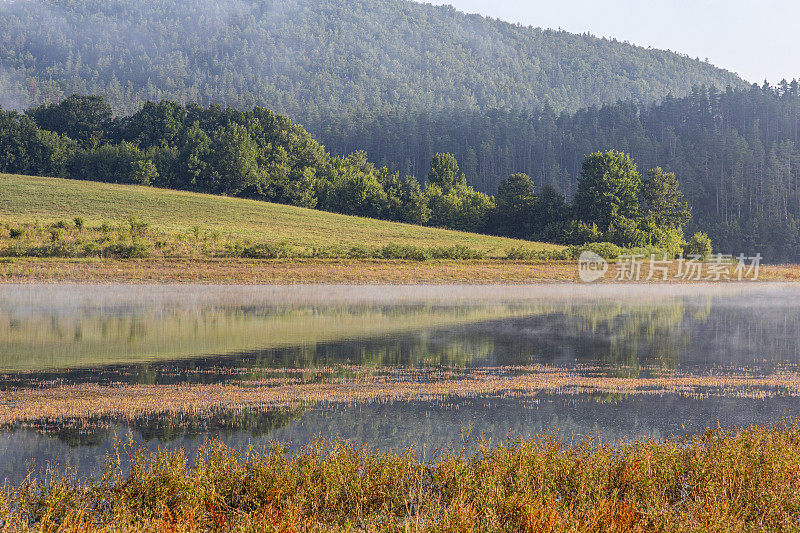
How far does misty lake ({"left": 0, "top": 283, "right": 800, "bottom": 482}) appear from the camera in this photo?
34.7 ft

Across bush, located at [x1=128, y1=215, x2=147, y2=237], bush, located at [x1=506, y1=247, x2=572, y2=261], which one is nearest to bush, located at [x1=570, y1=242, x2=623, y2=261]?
bush, located at [x1=506, y1=247, x2=572, y2=261]

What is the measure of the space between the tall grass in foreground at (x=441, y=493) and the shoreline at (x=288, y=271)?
32.9m

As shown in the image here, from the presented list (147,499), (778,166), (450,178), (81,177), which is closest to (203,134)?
(81,177)

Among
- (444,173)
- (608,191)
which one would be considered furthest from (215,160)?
(608,191)

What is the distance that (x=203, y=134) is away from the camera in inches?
4090

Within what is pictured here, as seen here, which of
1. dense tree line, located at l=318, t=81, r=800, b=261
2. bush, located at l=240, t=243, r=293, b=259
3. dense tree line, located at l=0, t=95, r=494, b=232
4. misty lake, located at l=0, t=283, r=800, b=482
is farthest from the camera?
dense tree line, located at l=318, t=81, r=800, b=261

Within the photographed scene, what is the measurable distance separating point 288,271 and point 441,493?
36.6 m

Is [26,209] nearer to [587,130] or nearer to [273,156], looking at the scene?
[273,156]

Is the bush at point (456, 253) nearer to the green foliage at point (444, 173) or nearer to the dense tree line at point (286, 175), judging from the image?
the dense tree line at point (286, 175)

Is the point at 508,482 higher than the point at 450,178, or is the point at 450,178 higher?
the point at 450,178

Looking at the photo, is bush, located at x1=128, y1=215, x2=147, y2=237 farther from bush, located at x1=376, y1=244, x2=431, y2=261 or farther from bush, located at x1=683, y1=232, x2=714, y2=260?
bush, located at x1=683, y1=232, x2=714, y2=260

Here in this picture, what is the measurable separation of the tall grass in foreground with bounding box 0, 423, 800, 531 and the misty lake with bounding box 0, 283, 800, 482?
1.57m

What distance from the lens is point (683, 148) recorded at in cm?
16138

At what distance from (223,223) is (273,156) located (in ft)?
135
